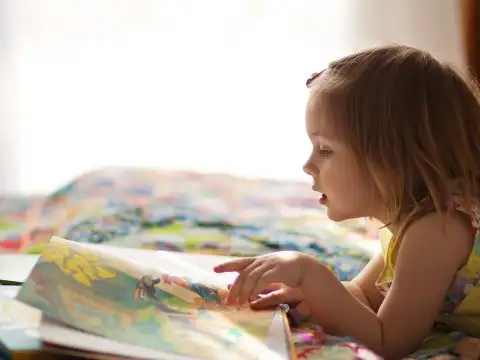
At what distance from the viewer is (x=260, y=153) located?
7.06 ft

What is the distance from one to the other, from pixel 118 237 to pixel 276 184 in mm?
539

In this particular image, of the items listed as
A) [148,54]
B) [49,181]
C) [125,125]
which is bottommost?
[49,181]

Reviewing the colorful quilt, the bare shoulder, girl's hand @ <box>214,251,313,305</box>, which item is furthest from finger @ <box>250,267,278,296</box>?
the colorful quilt

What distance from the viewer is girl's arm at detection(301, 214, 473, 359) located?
810 mm

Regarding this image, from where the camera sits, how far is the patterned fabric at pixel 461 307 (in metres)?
0.84

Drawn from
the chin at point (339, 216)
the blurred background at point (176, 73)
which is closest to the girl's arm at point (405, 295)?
the chin at point (339, 216)

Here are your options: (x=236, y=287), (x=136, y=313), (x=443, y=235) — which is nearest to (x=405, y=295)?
(x=443, y=235)

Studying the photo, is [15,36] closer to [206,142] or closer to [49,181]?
[49,181]

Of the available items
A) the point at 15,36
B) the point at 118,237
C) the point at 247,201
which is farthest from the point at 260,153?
the point at 118,237

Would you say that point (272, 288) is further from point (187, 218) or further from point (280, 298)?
point (187, 218)

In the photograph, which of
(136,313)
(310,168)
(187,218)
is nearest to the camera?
(136,313)

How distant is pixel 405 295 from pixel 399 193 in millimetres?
124

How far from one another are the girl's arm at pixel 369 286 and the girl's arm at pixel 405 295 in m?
0.16

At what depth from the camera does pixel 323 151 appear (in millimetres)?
916
